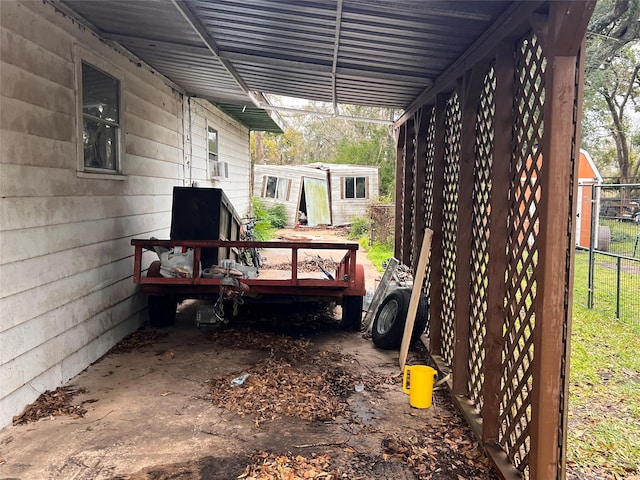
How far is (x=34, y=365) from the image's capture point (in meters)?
3.61

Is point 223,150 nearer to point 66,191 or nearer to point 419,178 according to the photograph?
point 419,178

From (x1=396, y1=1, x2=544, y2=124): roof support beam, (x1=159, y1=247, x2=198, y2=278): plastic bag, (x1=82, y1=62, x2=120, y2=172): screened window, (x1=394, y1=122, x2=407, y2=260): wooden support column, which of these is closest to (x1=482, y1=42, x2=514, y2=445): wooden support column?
(x1=396, y1=1, x2=544, y2=124): roof support beam

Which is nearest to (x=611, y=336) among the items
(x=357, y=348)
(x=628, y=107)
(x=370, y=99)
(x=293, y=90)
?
(x=357, y=348)

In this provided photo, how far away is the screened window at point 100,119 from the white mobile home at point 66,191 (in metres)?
0.01

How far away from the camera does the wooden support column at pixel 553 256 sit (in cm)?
220

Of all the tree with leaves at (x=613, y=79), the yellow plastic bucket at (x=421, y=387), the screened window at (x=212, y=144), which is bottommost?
the yellow plastic bucket at (x=421, y=387)

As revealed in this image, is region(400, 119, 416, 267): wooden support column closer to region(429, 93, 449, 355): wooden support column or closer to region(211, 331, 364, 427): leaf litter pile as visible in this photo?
region(429, 93, 449, 355): wooden support column

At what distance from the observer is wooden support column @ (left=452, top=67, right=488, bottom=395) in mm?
3689

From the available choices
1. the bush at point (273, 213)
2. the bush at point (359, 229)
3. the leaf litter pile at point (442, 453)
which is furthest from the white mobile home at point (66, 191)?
the bush at point (359, 229)

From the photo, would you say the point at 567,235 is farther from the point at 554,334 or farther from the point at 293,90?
the point at 293,90

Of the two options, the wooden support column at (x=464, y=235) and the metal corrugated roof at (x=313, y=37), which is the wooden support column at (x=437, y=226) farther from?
the wooden support column at (x=464, y=235)

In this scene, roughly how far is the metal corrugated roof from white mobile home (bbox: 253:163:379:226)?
13.3 m

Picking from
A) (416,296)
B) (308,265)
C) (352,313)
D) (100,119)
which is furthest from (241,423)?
(308,265)

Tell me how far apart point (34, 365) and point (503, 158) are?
3.56 metres
